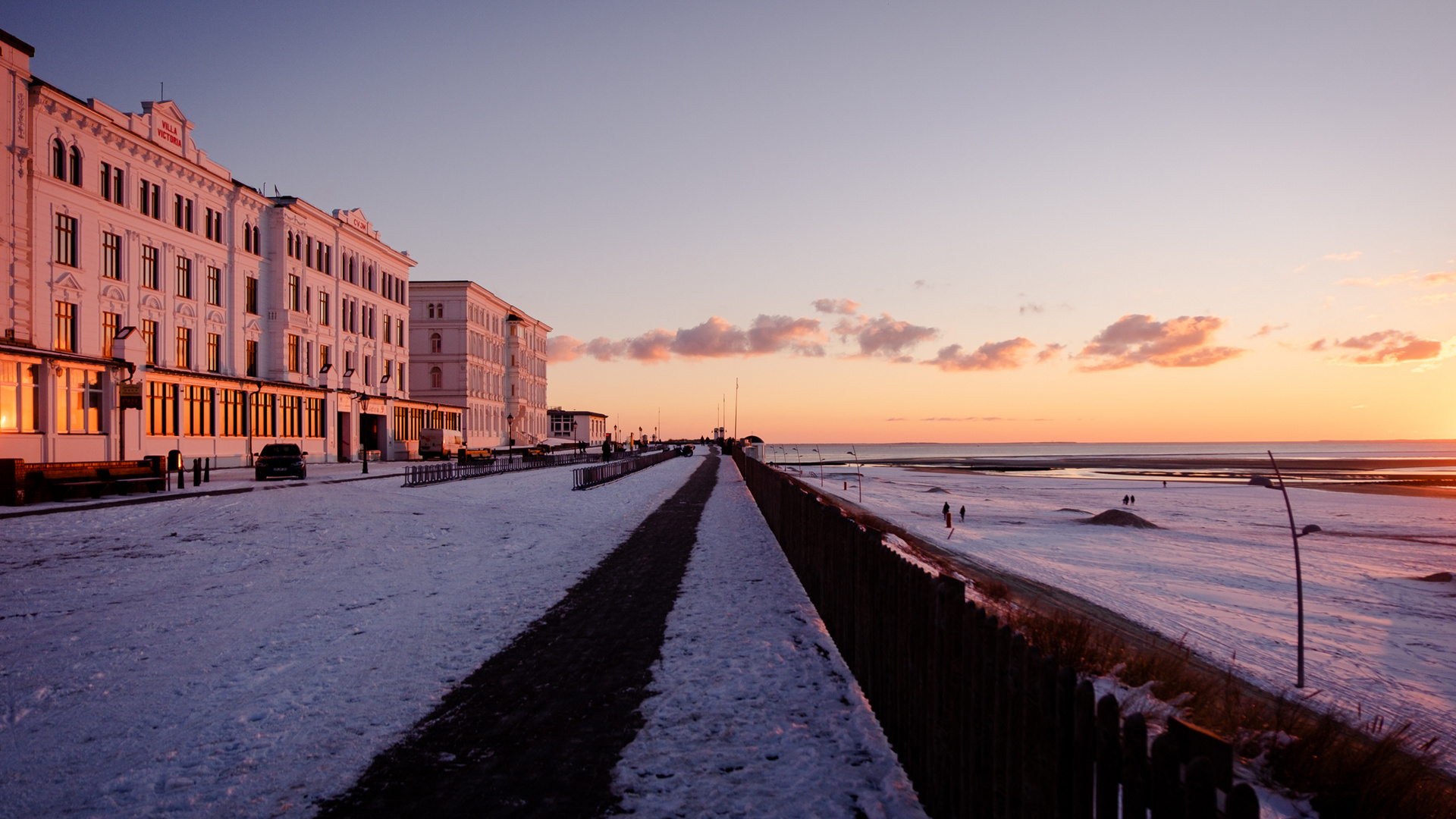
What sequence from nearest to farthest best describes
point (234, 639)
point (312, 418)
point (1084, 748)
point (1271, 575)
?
point (1084, 748) < point (234, 639) < point (1271, 575) < point (312, 418)

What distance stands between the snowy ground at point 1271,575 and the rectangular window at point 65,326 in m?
33.9

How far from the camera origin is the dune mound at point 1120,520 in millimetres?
30188

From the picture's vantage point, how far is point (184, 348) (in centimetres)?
3631

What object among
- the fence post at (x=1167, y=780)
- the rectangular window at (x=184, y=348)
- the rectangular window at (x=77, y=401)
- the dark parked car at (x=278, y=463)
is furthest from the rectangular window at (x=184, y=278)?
the fence post at (x=1167, y=780)

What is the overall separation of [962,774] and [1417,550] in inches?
1180

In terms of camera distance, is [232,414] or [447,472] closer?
[447,472]

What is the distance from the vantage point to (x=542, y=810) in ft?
13.9

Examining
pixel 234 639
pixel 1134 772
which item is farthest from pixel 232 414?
pixel 1134 772

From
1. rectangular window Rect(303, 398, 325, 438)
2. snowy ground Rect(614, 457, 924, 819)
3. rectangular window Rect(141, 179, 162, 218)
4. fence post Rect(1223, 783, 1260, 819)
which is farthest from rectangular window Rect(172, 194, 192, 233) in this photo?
fence post Rect(1223, 783, 1260, 819)

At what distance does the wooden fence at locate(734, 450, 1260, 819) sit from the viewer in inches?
84.6

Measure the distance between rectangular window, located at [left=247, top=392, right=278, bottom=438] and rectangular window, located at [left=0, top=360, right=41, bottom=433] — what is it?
546 inches

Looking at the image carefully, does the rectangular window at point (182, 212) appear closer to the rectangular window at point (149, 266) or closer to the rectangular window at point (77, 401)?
the rectangular window at point (149, 266)

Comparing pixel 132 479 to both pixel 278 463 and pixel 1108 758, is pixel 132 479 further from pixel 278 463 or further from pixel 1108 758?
pixel 1108 758

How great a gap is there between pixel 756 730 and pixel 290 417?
151 ft
